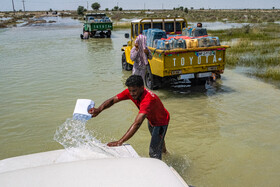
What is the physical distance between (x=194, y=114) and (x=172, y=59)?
169 cm

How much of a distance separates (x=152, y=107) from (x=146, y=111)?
→ 197mm

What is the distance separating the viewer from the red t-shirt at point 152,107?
310 cm

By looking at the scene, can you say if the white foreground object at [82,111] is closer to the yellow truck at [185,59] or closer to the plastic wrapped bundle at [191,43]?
the yellow truck at [185,59]

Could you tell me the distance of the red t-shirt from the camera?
310cm

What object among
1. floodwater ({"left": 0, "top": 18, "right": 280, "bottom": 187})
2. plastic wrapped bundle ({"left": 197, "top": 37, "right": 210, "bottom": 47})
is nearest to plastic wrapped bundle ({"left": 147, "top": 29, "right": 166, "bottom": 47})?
plastic wrapped bundle ({"left": 197, "top": 37, "right": 210, "bottom": 47})

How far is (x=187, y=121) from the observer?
585cm

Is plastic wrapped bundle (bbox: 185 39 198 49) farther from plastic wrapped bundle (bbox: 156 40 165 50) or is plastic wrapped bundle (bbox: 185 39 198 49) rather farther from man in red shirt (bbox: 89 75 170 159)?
man in red shirt (bbox: 89 75 170 159)

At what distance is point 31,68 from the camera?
12.0 m

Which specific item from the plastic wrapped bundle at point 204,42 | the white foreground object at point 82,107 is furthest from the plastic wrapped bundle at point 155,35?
the white foreground object at point 82,107

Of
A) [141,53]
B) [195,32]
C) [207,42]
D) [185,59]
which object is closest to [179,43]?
[185,59]

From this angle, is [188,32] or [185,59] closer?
[185,59]

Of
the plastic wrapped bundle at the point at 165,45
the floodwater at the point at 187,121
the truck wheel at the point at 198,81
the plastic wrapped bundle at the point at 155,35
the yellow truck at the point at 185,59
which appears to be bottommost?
the floodwater at the point at 187,121

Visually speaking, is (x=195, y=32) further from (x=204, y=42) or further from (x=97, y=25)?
(x=97, y=25)

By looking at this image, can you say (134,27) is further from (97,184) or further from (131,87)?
(97,184)
